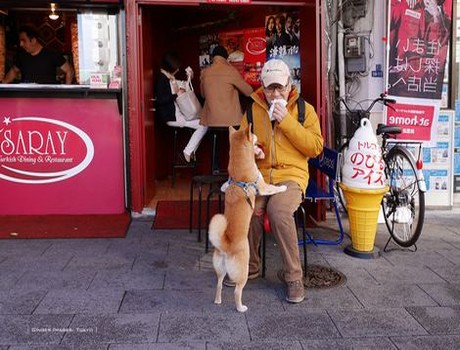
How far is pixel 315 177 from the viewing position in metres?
5.26

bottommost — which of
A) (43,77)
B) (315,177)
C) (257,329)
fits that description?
(257,329)

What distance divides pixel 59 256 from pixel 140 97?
1918mm

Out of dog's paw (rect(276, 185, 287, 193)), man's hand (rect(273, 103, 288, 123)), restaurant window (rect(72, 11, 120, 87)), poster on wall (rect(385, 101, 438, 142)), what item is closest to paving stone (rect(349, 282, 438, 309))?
dog's paw (rect(276, 185, 287, 193))

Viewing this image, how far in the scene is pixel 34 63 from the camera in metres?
6.12

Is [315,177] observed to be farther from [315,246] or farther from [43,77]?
[43,77]

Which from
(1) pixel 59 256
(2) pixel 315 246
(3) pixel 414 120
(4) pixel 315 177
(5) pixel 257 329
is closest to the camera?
(5) pixel 257 329

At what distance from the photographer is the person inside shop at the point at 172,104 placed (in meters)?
6.73

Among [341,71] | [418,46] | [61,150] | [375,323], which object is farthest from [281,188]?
[418,46]

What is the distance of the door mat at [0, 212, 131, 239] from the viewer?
16.1ft

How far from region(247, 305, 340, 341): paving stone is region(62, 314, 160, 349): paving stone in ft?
1.99

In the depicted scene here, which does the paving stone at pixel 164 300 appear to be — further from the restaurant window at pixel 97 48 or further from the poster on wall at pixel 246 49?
the poster on wall at pixel 246 49

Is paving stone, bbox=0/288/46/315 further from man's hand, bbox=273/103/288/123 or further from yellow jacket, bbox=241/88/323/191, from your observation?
man's hand, bbox=273/103/288/123

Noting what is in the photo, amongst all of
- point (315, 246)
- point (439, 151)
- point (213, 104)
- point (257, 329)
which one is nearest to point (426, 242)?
point (315, 246)

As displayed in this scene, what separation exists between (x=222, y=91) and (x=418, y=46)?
2.24 metres
